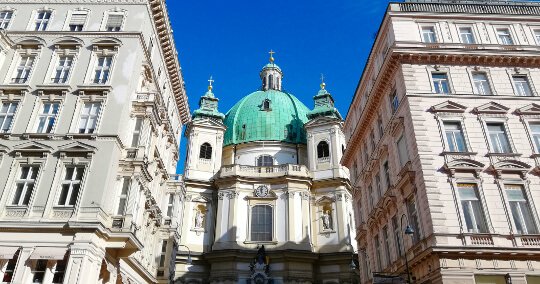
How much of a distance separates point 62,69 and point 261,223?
93.5 feet

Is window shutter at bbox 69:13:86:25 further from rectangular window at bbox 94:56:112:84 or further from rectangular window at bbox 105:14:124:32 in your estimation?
rectangular window at bbox 94:56:112:84

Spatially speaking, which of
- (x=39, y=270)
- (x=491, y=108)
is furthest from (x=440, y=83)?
(x=39, y=270)

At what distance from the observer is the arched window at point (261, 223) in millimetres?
49500

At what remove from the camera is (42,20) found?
3112cm

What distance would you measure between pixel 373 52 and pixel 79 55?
21.1 metres

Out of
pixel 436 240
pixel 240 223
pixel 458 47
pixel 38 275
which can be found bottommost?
pixel 38 275

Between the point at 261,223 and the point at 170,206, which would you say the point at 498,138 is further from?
the point at 261,223

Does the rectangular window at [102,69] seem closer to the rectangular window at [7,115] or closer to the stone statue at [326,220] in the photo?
the rectangular window at [7,115]

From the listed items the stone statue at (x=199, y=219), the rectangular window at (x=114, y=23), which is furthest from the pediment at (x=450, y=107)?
the stone statue at (x=199, y=219)

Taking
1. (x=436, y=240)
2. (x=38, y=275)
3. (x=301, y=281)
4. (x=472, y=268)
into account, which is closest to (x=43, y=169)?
(x=38, y=275)

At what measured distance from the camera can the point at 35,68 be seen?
93.5 ft

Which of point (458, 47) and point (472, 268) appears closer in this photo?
point (472, 268)

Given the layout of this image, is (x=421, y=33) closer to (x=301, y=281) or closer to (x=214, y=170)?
(x=301, y=281)

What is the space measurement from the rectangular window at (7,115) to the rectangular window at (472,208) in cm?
2603
